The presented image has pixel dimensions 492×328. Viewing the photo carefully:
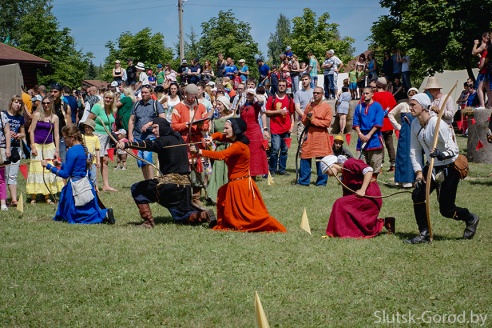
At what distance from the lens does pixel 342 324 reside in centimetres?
582

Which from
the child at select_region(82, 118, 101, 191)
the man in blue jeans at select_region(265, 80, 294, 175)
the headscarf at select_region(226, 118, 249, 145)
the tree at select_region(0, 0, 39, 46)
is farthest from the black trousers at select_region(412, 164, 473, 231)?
the tree at select_region(0, 0, 39, 46)

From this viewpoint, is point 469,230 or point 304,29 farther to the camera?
point 304,29

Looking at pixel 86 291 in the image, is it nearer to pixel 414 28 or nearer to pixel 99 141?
pixel 99 141

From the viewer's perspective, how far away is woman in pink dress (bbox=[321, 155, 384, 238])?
922cm

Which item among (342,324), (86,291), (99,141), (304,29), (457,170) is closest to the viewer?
(342,324)

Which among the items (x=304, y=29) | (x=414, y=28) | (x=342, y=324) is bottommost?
(x=342, y=324)

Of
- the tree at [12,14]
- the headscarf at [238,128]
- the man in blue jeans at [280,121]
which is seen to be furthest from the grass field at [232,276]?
the tree at [12,14]

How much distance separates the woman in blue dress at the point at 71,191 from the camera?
10.7 m

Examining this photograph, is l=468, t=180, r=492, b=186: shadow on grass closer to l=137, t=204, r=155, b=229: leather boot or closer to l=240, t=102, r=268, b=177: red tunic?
l=240, t=102, r=268, b=177: red tunic

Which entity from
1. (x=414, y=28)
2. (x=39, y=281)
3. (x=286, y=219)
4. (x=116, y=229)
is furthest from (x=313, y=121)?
(x=414, y=28)

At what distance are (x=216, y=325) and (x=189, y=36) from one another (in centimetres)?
6870

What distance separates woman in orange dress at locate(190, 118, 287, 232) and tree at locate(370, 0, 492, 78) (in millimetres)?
23536

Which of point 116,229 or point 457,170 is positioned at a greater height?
point 457,170

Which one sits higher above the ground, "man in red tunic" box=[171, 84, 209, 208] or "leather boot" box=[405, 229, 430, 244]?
"man in red tunic" box=[171, 84, 209, 208]
